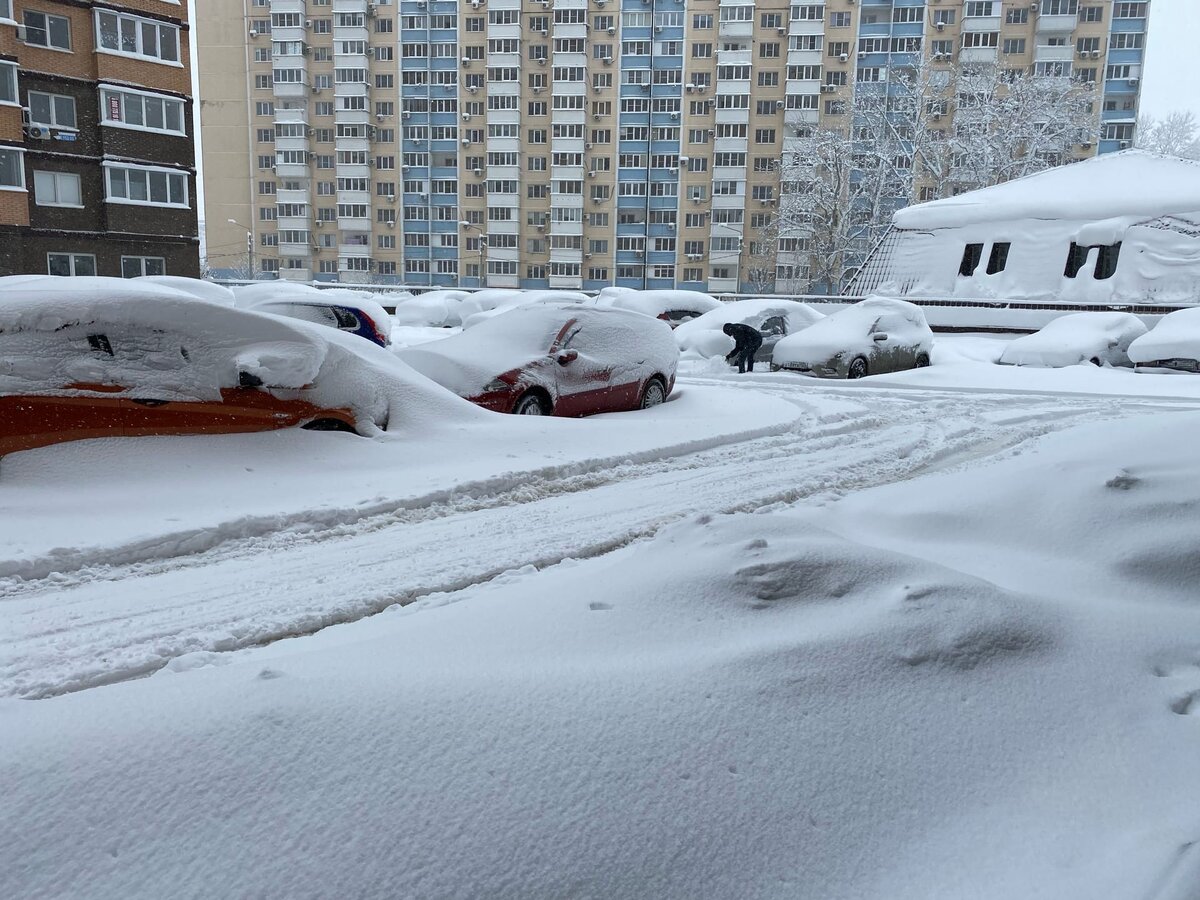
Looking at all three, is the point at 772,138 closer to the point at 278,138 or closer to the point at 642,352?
the point at 278,138

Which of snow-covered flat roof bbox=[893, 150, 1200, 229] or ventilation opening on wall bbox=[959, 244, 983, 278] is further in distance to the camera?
Answer: ventilation opening on wall bbox=[959, 244, 983, 278]

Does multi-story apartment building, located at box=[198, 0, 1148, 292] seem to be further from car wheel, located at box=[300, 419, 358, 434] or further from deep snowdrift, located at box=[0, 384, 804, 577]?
car wheel, located at box=[300, 419, 358, 434]

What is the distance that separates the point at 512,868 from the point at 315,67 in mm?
84744

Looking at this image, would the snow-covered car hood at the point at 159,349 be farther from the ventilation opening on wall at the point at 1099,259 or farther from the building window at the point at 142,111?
the building window at the point at 142,111

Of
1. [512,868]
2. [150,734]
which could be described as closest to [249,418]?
[150,734]

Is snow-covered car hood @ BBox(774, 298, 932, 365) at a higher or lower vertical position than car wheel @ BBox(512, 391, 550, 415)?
higher

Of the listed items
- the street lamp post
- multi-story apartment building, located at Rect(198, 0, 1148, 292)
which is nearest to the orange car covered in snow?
multi-story apartment building, located at Rect(198, 0, 1148, 292)

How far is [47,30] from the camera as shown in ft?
98.4

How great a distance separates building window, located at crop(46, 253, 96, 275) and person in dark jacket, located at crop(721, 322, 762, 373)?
25152 millimetres

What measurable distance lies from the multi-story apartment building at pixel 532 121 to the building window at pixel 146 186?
39.7m

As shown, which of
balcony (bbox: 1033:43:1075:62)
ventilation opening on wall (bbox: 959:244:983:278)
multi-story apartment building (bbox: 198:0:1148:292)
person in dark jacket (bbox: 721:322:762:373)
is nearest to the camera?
person in dark jacket (bbox: 721:322:762:373)

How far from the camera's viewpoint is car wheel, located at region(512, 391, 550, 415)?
391 inches

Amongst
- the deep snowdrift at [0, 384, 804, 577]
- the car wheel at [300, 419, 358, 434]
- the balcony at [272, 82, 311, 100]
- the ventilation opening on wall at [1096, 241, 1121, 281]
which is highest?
the balcony at [272, 82, 311, 100]

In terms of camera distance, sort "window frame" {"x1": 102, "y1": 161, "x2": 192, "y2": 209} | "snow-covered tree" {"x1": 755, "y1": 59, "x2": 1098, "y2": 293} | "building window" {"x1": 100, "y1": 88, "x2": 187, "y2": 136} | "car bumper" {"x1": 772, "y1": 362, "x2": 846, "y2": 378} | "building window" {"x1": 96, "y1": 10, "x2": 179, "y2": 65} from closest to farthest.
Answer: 1. "car bumper" {"x1": 772, "y1": 362, "x2": 846, "y2": 378}
2. "building window" {"x1": 96, "y1": 10, "x2": 179, "y2": 65}
3. "building window" {"x1": 100, "y1": 88, "x2": 187, "y2": 136}
4. "window frame" {"x1": 102, "y1": 161, "x2": 192, "y2": 209}
5. "snow-covered tree" {"x1": 755, "y1": 59, "x2": 1098, "y2": 293}
